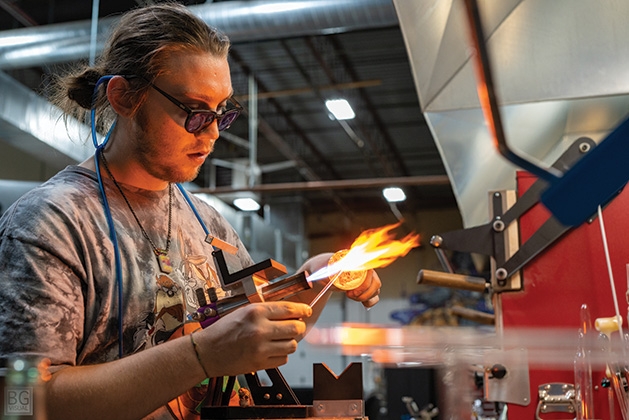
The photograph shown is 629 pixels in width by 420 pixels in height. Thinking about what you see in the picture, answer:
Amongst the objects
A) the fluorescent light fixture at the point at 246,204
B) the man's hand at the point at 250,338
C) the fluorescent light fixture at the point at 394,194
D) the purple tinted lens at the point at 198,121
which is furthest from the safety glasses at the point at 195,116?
the fluorescent light fixture at the point at 394,194

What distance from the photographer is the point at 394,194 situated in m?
13.2

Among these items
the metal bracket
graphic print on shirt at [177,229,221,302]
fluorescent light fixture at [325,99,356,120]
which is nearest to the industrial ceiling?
fluorescent light fixture at [325,99,356,120]

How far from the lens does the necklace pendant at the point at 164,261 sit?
151cm

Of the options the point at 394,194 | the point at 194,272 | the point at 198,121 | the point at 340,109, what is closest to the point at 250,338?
the point at 194,272

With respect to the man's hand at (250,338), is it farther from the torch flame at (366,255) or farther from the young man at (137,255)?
the torch flame at (366,255)

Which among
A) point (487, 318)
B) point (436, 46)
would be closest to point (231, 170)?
point (487, 318)

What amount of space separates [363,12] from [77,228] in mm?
4683

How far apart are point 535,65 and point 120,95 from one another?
1144mm

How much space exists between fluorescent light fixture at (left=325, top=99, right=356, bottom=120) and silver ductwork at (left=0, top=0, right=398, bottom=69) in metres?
3.44

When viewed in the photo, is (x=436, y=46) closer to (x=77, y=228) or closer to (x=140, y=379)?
(x=77, y=228)

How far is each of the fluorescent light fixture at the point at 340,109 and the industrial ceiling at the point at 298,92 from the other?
8.5 inches

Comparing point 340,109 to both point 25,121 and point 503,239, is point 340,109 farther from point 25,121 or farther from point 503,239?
point 503,239

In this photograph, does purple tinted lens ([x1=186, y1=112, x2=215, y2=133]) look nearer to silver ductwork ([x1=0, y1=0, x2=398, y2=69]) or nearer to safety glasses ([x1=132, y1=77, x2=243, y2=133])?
safety glasses ([x1=132, y1=77, x2=243, y2=133])

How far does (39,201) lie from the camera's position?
1.35 meters
